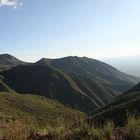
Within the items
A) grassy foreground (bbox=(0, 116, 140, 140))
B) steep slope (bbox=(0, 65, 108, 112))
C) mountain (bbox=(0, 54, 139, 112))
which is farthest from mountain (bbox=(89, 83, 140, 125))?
steep slope (bbox=(0, 65, 108, 112))

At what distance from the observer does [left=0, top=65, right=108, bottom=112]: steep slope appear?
5787 inches

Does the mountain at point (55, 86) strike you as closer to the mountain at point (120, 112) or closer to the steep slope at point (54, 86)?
the steep slope at point (54, 86)

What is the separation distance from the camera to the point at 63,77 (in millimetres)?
168000

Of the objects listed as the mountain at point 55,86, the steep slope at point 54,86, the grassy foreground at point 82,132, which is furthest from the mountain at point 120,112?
the steep slope at point 54,86

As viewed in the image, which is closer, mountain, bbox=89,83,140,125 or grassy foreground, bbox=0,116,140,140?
grassy foreground, bbox=0,116,140,140

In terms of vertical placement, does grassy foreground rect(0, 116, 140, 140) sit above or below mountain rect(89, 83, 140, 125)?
above

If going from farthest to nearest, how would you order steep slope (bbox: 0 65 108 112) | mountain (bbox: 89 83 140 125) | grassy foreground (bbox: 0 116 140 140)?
steep slope (bbox: 0 65 108 112)
mountain (bbox: 89 83 140 125)
grassy foreground (bbox: 0 116 140 140)

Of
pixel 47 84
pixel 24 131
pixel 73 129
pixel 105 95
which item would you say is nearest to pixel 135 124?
pixel 73 129

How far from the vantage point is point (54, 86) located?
15788cm

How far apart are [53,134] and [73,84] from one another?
156 m

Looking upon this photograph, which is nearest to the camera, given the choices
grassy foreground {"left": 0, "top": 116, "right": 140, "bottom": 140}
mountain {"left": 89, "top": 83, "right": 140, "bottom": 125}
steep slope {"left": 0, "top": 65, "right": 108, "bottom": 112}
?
grassy foreground {"left": 0, "top": 116, "right": 140, "bottom": 140}

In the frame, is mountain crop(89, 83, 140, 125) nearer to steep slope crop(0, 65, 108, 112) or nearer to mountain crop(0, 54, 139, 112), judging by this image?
mountain crop(0, 54, 139, 112)

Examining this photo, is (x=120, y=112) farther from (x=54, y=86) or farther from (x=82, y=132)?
(x=54, y=86)

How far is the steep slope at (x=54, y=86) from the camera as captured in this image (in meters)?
147
